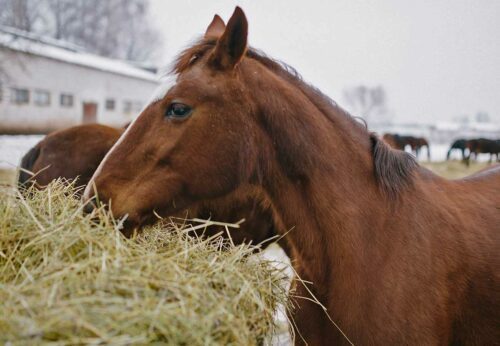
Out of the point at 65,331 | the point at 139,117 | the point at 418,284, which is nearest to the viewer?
the point at 65,331

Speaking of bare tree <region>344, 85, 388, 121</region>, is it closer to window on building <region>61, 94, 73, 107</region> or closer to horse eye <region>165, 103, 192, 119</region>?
window on building <region>61, 94, 73, 107</region>

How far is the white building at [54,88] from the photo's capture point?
2230cm

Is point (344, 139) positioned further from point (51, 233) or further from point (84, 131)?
point (84, 131)

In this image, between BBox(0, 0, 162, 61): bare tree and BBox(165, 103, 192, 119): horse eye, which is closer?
BBox(165, 103, 192, 119): horse eye

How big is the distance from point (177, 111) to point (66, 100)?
26.6 metres

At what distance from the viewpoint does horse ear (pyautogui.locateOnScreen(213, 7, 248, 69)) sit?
1936 millimetres

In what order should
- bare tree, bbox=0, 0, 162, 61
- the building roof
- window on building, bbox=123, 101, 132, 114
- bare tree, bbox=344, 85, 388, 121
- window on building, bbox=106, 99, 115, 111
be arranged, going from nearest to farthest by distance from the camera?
the building roof → window on building, bbox=106, 99, 115, 111 → window on building, bbox=123, 101, 132, 114 → bare tree, bbox=0, 0, 162, 61 → bare tree, bbox=344, 85, 388, 121

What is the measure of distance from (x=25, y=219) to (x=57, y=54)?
27.7m

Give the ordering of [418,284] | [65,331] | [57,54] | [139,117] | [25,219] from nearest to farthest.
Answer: [65,331] → [25,219] → [418,284] → [139,117] → [57,54]

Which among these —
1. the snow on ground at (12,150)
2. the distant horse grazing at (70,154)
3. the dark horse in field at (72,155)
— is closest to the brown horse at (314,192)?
the dark horse in field at (72,155)

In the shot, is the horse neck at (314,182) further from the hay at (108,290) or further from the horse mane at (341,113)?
the hay at (108,290)

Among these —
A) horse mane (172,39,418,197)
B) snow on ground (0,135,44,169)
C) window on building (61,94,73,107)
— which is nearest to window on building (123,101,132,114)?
window on building (61,94,73,107)

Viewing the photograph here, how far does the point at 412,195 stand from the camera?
212 cm

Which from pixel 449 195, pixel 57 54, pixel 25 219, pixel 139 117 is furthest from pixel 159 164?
pixel 57 54
